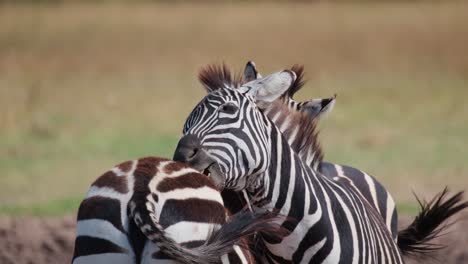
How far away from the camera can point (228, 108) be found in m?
4.51

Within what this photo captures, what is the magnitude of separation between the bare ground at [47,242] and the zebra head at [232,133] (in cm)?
352

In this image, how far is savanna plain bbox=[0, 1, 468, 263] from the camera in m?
13.6

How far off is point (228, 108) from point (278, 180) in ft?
1.52

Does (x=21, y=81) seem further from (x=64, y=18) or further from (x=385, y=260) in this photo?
(x=385, y=260)

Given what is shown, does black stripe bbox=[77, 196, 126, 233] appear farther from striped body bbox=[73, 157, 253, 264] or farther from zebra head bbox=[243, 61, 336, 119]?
zebra head bbox=[243, 61, 336, 119]

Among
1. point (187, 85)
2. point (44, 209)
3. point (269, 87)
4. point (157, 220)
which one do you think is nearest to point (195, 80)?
point (187, 85)

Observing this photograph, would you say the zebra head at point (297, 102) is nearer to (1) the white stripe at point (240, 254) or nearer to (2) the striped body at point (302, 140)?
(2) the striped body at point (302, 140)

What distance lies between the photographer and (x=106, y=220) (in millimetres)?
3967

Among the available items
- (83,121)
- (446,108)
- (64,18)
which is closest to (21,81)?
(83,121)

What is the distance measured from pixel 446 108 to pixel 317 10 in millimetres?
9081

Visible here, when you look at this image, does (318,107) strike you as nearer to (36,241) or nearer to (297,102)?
(297,102)

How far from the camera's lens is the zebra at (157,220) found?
391cm

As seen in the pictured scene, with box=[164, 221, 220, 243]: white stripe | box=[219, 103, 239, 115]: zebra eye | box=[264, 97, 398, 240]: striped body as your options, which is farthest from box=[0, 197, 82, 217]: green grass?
box=[164, 221, 220, 243]: white stripe

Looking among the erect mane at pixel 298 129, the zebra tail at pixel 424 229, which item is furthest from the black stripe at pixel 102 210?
the zebra tail at pixel 424 229
